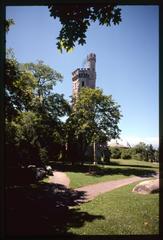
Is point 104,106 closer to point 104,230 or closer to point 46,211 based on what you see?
point 46,211

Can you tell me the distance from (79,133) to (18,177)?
52.2 ft

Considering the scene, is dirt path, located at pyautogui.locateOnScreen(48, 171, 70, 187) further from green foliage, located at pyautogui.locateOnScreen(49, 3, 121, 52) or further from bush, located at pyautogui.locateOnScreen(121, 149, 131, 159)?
bush, located at pyautogui.locateOnScreen(121, 149, 131, 159)

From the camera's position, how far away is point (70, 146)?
1687 inches

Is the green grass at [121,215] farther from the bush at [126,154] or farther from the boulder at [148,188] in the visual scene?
the bush at [126,154]

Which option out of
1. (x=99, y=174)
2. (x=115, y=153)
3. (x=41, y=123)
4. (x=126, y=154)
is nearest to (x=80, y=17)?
(x=99, y=174)

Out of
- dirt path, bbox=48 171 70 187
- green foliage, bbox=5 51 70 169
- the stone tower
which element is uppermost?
the stone tower

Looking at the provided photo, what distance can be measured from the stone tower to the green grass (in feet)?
180

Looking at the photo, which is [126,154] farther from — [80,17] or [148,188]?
[80,17]

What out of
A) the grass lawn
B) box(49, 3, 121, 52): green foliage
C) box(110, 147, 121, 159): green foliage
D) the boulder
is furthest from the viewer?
box(110, 147, 121, 159): green foliage

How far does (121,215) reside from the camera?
1178 centimetres

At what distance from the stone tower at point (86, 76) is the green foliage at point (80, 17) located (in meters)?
62.3

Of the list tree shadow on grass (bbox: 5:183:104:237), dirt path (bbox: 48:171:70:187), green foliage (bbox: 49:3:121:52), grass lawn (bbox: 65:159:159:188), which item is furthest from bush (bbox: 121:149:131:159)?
green foliage (bbox: 49:3:121:52)

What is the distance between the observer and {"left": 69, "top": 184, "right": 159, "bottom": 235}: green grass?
9.49 m

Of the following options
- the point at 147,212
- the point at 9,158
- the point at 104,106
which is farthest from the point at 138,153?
the point at 147,212
